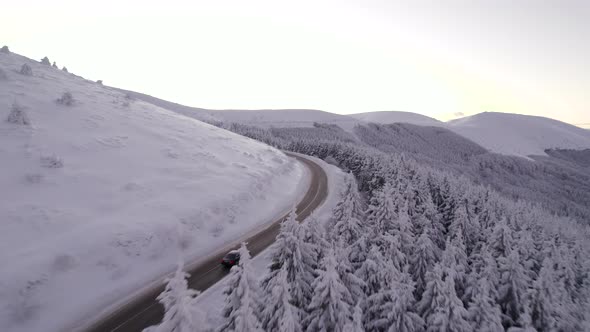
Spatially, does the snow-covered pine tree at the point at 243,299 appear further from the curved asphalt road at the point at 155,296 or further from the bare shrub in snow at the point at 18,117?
the bare shrub in snow at the point at 18,117

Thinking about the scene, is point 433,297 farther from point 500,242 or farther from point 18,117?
point 18,117

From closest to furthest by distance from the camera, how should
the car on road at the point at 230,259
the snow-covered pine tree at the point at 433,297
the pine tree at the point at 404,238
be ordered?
the snow-covered pine tree at the point at 433,297
the car on road at the point at 230,259
the pine tree at the point at 404,238

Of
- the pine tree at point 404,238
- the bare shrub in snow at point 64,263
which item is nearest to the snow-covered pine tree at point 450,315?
the pine tree at point 404,238

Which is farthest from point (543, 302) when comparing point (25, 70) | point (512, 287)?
point (25, 70)

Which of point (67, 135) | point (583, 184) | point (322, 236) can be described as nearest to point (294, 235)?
point (322, 236)

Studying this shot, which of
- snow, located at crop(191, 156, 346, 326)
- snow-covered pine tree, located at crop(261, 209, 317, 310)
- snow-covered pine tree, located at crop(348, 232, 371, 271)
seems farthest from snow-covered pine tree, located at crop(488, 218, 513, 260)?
snow-covered pine tree, located at crop(261, 209, 317, 310)

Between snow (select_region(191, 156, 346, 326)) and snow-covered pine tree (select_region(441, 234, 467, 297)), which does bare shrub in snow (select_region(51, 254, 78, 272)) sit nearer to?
snow (select_region(191, 156, 346, 326))
